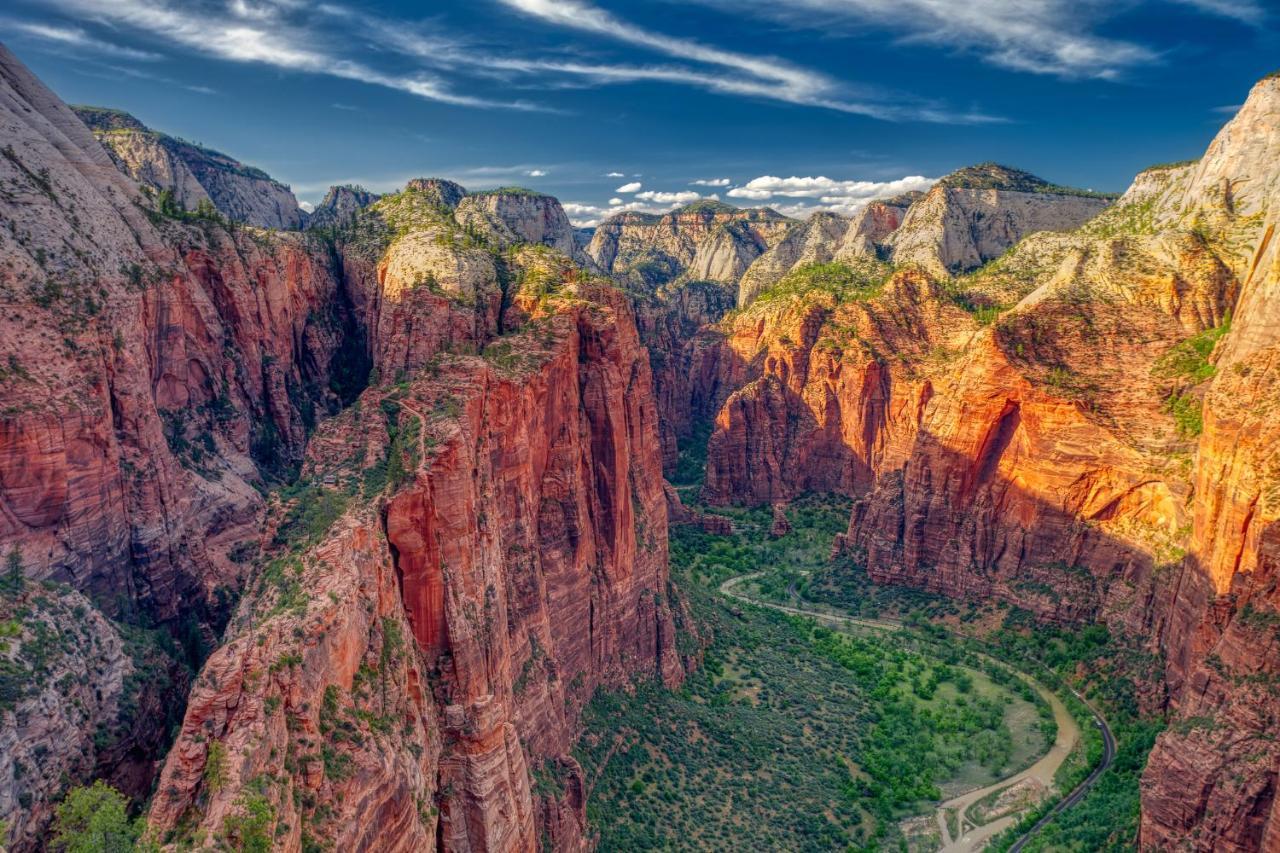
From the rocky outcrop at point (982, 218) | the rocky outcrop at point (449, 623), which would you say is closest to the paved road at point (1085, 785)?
the rocky outcrop at point (449, 623)

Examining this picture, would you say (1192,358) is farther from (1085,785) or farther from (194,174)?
(194,174)

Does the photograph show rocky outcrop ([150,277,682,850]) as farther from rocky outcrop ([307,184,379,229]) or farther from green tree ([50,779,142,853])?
rocky outcrop ([307,184,379,229])

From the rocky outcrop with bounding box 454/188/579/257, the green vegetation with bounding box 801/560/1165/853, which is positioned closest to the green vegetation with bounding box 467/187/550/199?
the rocky outcrop with bounding box 454/188/579/257

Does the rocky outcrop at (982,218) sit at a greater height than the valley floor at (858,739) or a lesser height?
greater

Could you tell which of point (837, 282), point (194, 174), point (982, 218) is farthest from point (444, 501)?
point (982, 218)

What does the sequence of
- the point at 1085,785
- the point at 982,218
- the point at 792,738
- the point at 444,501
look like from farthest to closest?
1. the point at 982,218
2. the point at 792,738
3. the point at 1085,785
4. the point at 444,501

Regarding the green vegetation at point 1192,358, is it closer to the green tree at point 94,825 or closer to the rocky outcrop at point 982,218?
the rocky outcrop at point 982,218
